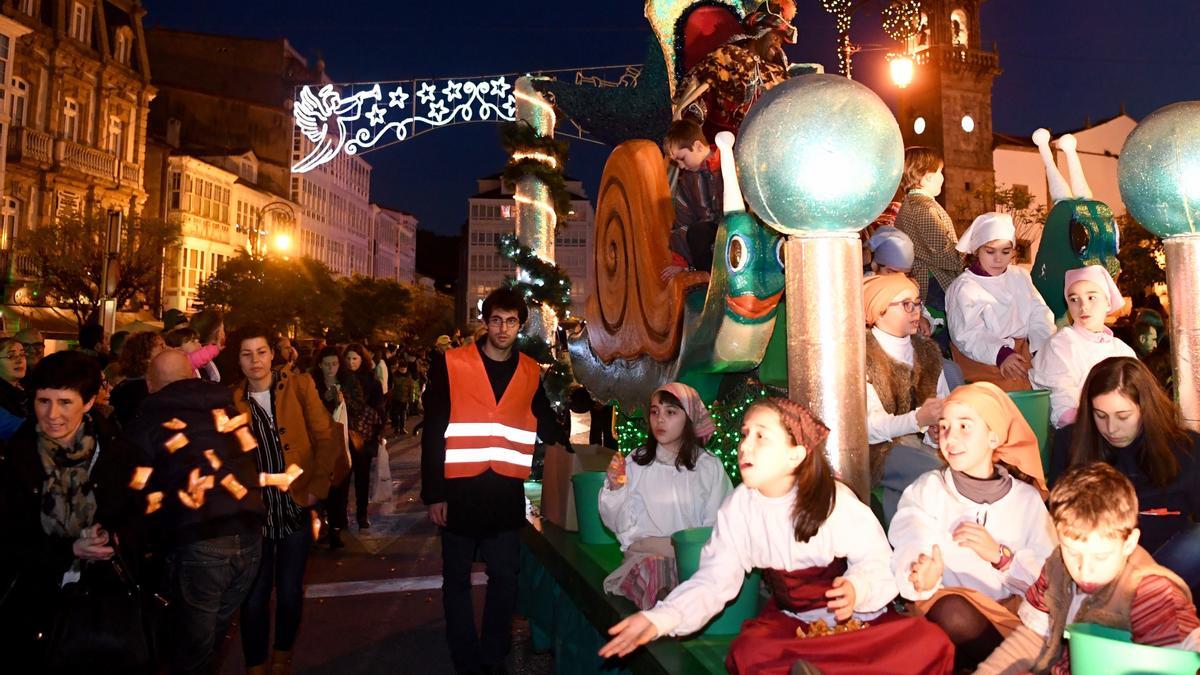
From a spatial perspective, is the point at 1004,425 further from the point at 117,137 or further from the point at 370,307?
the point at 370,307

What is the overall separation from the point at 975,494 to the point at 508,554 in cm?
269

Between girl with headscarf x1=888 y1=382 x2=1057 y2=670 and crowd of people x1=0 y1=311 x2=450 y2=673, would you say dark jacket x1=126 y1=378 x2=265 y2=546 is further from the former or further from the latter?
girl with headscarf x1=888 y1=382 x2=1057 y2=670

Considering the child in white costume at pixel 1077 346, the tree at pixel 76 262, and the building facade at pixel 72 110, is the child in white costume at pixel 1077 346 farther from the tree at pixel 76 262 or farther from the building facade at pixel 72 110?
the building facade at pixel 72 110

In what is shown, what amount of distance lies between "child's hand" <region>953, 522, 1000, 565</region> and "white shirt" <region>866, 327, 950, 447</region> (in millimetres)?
599

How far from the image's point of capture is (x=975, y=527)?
268cm

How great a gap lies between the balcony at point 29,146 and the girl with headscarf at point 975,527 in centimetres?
3301

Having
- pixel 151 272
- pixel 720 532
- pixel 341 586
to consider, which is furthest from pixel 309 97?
pixel 151 272

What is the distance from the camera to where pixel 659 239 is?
534cm

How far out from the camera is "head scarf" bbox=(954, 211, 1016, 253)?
4359mm

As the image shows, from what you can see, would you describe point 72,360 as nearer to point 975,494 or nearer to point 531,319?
point 975,494

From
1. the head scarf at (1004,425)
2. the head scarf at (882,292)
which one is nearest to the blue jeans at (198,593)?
the head scarf at (882,292)

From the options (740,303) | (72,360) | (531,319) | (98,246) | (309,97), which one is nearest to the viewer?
(72,360)

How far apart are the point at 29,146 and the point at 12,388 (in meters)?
29.2

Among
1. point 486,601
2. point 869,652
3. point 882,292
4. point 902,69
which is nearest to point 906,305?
point 882,292
